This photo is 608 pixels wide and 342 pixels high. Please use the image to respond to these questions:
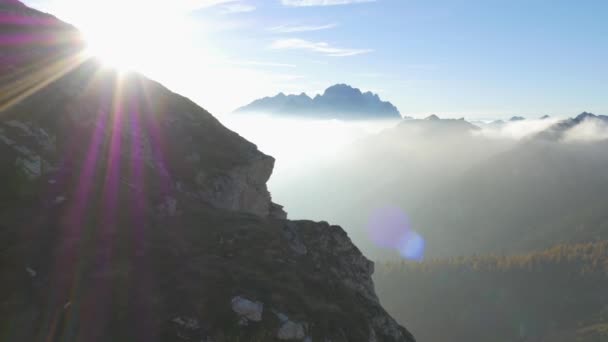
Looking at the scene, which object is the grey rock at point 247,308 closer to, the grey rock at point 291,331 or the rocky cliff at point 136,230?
the rocky cliff at point 136,230

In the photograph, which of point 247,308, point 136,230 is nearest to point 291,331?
point 247,308

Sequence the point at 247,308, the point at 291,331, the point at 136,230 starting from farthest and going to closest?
the point at 136,230 → the point at 247,308 → the point at 291,331

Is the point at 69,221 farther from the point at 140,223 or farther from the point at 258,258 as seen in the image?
the point at 258,258

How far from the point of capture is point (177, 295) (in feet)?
90.3

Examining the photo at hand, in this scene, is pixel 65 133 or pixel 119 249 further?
pixel 65 133

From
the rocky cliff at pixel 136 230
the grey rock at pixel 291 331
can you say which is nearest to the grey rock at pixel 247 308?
the rocky cliff at pixel 136 230

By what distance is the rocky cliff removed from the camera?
25.8 metres

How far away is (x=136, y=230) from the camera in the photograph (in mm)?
35094

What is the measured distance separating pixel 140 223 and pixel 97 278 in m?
8.97

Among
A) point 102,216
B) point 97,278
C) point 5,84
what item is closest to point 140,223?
point 102,216

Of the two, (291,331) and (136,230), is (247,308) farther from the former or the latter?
(136,230)

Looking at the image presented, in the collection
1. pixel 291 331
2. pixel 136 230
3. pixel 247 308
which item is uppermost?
pixel 136 230

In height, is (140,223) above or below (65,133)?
below

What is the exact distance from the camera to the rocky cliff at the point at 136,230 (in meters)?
25.8
